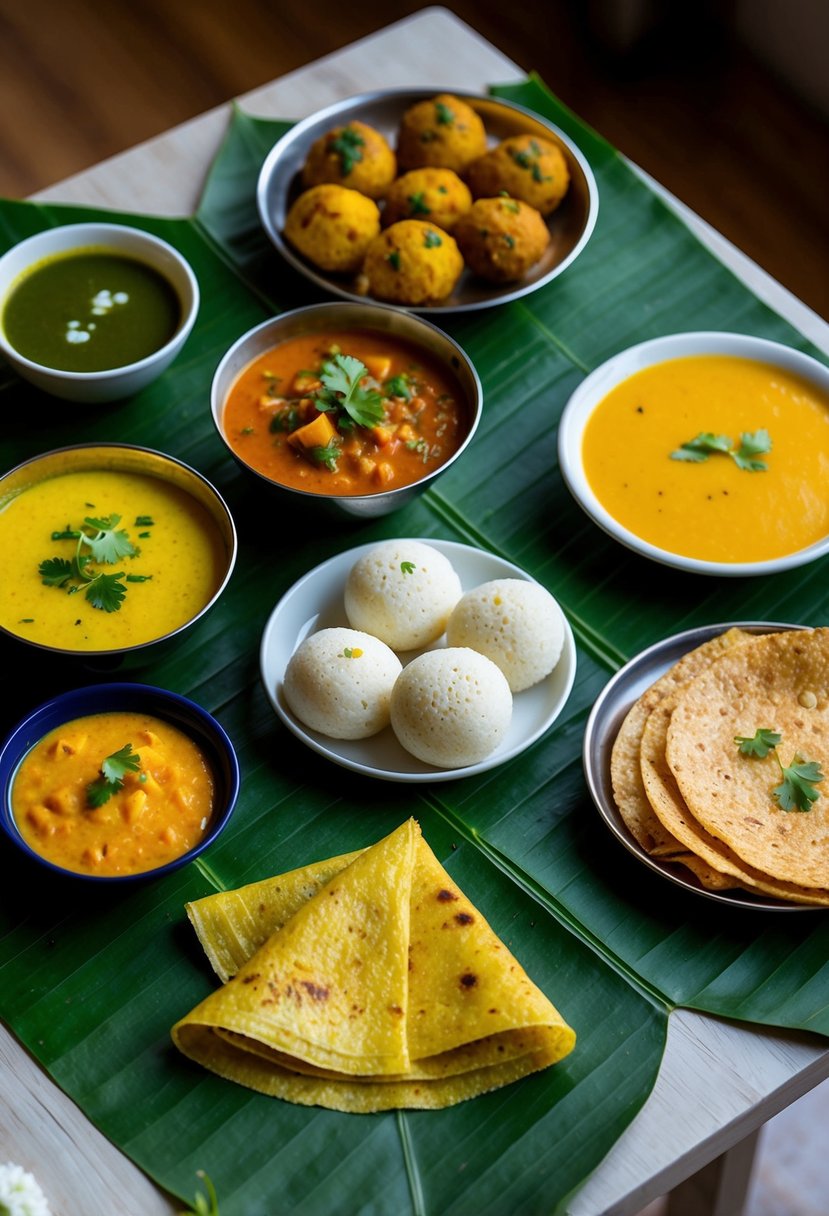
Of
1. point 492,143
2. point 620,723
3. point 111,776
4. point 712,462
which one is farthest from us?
point 492,143

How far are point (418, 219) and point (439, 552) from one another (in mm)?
939

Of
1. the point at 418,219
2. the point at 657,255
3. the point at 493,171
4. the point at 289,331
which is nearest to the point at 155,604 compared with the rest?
the point at 289,331

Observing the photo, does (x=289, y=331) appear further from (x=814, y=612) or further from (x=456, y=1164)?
(x=456, y=1164)

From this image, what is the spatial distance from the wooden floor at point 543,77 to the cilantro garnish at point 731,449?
2.36 metres

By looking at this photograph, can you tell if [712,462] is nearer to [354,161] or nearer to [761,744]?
[761,744]

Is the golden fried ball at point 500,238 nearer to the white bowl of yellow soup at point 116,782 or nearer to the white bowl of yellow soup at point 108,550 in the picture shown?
the white bowl of yellow soup at point 108,550

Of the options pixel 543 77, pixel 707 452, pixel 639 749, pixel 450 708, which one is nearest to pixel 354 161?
pixel 707 452

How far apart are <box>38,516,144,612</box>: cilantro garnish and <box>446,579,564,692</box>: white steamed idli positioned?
64 cm

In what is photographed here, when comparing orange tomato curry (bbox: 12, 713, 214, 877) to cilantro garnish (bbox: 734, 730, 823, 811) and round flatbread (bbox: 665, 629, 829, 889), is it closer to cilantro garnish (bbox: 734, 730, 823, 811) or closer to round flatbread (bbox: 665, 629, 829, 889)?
round flatbread (bbox: 665, 629, 829, 889)

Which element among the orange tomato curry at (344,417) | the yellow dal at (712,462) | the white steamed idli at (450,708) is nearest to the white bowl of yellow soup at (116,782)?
the white steamed idli at (450,708)

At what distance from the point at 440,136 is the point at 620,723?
1641 mm

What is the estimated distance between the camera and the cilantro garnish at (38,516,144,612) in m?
2.46

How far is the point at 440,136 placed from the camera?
323cm

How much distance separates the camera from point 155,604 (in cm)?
249
